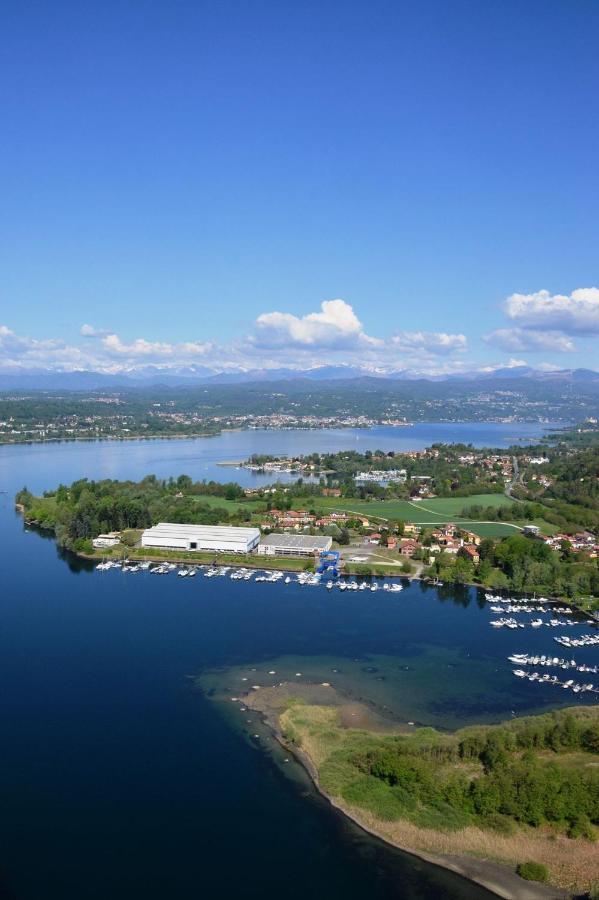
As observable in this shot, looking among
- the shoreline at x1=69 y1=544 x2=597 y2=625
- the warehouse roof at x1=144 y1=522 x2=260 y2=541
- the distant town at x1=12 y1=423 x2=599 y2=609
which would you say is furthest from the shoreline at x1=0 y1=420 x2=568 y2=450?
the shoreline at x1=69 y1=544 x2=597 y2=625

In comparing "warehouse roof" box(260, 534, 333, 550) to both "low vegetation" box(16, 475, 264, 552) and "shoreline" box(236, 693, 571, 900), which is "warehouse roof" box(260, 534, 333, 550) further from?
"shoreline" box(236, 693, 571, 900)

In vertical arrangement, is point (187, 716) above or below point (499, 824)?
above

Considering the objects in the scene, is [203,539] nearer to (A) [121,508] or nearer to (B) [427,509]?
(A) [121,508]

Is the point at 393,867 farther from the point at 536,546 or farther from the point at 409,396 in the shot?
the point at 409,396

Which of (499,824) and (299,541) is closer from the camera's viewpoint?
→ (499,824)

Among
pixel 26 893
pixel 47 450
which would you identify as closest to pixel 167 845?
pixel 26 893

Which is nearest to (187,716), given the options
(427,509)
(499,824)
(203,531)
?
(499,824)
